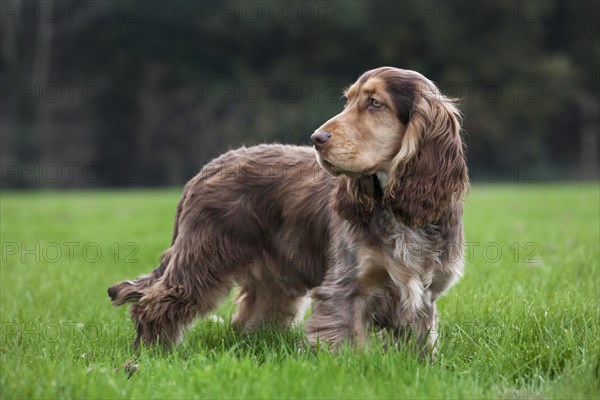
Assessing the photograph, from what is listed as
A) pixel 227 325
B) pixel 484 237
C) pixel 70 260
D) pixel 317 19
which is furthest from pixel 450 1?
pixel 227 325

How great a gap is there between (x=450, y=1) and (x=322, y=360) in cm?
3148

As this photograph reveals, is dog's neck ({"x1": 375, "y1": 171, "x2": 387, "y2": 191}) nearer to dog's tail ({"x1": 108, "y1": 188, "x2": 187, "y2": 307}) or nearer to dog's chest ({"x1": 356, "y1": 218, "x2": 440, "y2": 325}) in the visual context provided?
dog's chest ({"x1": 356, "y1": 218, "x2": 440, "y2": 325})

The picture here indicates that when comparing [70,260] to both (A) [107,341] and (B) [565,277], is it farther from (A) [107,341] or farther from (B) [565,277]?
(B) [565,277]

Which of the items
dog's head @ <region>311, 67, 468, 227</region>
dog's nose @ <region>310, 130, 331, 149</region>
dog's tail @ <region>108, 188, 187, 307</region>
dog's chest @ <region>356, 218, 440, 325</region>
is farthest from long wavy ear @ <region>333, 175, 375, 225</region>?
dog's tail @ <region>108, 188, 187, 307</region>

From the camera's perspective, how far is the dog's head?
12.3 ft

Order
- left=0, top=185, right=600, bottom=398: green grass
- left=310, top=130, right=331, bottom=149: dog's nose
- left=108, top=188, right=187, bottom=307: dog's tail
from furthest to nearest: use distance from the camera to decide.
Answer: left=108, top=188, right=187, bottom=307: dog's tail → left=310, top=130, right=331, bottom=149: dog's nose → left=0, top=185, right=600, bottom=398: green grass

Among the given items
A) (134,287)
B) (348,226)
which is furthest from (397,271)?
(134,287)

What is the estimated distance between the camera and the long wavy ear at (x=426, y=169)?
3768 millimetres

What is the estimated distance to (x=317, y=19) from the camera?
1289 inches

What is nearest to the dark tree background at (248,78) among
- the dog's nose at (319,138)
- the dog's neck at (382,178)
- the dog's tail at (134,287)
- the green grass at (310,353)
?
the green grass at (310,353)

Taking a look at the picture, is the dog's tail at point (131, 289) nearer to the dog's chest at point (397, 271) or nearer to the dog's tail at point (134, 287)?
the dog's tail at point (134, 287)

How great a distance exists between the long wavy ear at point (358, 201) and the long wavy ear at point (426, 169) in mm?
100

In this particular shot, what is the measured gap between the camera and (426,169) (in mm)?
3811

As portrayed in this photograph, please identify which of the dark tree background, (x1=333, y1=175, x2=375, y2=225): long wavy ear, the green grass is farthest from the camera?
the dark tree background
